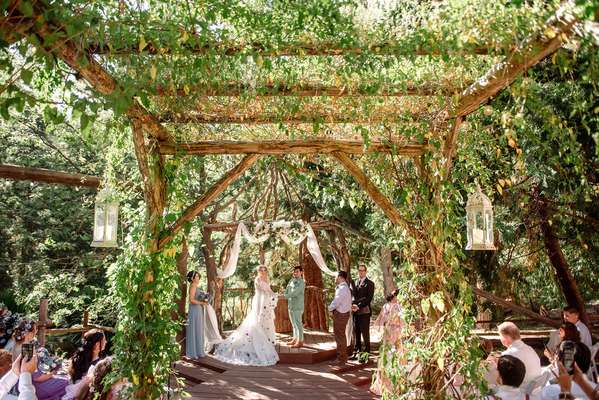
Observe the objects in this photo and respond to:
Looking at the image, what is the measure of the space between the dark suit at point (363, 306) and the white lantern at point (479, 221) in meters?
4.43

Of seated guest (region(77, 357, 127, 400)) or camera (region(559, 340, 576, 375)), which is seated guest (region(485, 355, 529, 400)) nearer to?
camera (region(559, 340, 576, 375))

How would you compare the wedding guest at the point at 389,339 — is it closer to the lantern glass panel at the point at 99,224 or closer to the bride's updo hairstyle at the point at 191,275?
the lantern glass panel at the point at 99,224

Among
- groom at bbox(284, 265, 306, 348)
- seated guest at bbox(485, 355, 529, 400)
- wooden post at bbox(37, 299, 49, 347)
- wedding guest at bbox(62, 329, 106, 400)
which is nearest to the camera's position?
seated guest at bbox(485, 355, 529, 400)

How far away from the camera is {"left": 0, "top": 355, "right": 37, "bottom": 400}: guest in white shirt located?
3.93m

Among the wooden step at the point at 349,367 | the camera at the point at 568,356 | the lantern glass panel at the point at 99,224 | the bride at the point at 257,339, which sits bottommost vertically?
the wooden step at the point at 349,367

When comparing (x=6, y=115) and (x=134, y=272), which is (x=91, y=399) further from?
(x=6, y=115)

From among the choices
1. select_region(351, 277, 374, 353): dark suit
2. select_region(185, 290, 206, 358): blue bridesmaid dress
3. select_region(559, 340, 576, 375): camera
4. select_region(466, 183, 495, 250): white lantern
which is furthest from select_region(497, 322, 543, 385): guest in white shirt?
select_region(185, 290, 206, 358): blue bridesmaid dress

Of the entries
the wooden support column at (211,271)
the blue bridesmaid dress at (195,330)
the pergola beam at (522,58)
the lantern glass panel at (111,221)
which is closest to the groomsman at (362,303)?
the blue bridesmaid dress at (195,330)

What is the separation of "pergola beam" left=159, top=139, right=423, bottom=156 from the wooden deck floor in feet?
11.1

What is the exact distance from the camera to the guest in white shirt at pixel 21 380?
3932 millimetres

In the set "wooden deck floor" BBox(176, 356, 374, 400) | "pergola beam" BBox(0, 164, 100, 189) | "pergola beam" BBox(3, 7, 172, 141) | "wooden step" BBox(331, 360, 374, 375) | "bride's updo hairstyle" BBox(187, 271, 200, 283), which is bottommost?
"wooden deck floor" BBox(176, 356, 374, 400)

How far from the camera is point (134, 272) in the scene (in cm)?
497

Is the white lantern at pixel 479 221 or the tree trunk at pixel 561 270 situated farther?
the tree trunk at pixel 561 270

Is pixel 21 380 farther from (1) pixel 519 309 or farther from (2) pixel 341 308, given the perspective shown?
(1) pixel 519 309
